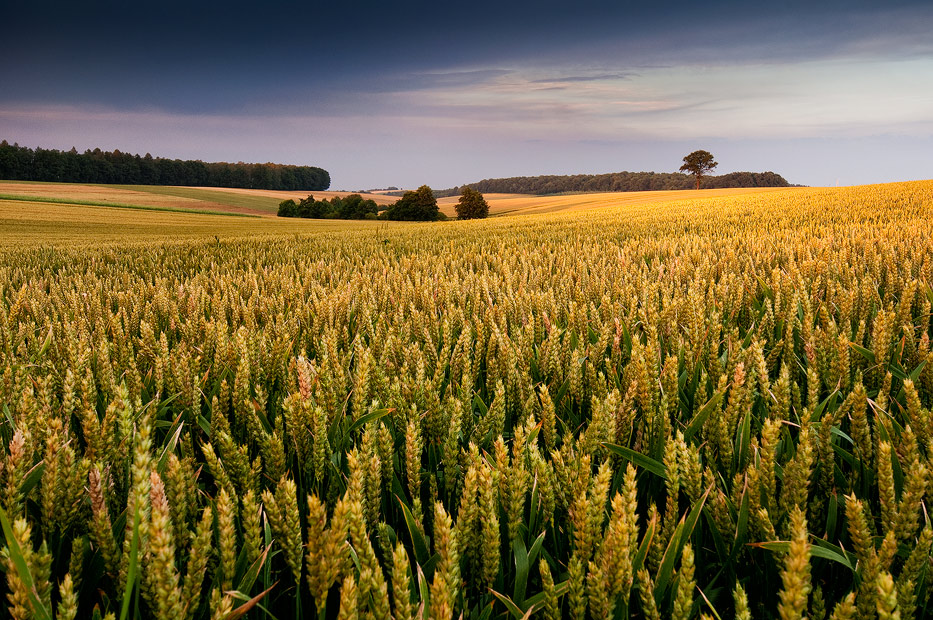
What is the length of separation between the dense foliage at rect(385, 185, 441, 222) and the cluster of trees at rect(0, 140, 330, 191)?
6731 cm

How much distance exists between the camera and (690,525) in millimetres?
818

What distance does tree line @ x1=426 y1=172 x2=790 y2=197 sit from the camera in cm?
10025

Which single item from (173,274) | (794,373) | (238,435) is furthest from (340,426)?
(173,274)

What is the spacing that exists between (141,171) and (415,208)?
72.0 meters

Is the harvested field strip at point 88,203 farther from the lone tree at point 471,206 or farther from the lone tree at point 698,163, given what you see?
the lone tree at point 698,163

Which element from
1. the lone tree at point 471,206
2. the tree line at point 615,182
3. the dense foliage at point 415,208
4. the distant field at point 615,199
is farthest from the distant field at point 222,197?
the tree line at point 615,182

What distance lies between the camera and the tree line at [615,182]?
10025 centimetres

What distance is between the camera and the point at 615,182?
122 metres

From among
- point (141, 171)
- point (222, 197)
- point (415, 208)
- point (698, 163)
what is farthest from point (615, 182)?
point (141, 171)

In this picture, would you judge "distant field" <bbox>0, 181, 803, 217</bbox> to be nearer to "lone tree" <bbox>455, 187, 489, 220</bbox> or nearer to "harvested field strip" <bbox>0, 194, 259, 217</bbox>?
"harvested field strip" <bbox>0, 194, 259, 217</bbox>

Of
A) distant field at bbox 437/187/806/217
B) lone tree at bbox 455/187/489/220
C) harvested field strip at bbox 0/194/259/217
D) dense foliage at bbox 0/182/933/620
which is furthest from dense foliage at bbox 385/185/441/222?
dense foliage at bbox 0/182/933/620

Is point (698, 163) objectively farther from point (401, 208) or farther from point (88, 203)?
point (88, 203)

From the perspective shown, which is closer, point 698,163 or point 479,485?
point 479,485

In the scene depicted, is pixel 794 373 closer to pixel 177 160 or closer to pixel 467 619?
pixel 467 619
